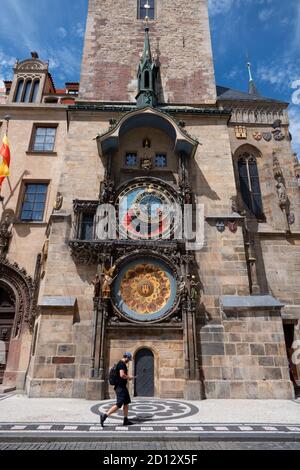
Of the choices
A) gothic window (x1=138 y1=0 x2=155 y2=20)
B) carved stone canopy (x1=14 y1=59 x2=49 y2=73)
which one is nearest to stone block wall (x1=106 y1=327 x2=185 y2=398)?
carved stone canopy (x1=14 y1=59 x2=49 y2=73)

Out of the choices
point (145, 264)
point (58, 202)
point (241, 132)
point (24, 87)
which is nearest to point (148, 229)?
point (145, 264)

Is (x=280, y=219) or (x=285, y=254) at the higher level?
(x=280, y=219)

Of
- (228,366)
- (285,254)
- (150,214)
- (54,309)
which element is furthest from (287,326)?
(54,309)

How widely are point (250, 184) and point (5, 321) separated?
1263cm

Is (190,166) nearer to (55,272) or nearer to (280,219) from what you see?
(280,219)

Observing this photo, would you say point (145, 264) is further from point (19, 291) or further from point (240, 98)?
point (240, 98)

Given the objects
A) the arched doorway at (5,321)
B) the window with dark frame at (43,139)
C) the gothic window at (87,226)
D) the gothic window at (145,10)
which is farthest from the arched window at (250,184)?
the arched doorway at (5,321)

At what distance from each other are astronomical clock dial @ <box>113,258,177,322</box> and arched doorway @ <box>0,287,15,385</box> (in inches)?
197

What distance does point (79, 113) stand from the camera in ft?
45.8

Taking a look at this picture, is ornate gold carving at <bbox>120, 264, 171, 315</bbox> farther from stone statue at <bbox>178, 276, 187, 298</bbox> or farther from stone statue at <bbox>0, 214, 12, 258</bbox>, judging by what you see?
stone statue at <bbox>0, 214, 12, 258</bbox>

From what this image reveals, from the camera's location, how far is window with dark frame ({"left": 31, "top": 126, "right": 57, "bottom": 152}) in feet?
50.8

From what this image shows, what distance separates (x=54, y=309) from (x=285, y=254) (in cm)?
971

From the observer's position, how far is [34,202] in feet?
46.6

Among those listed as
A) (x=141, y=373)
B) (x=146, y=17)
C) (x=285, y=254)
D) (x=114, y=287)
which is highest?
(x=146, y=17)
